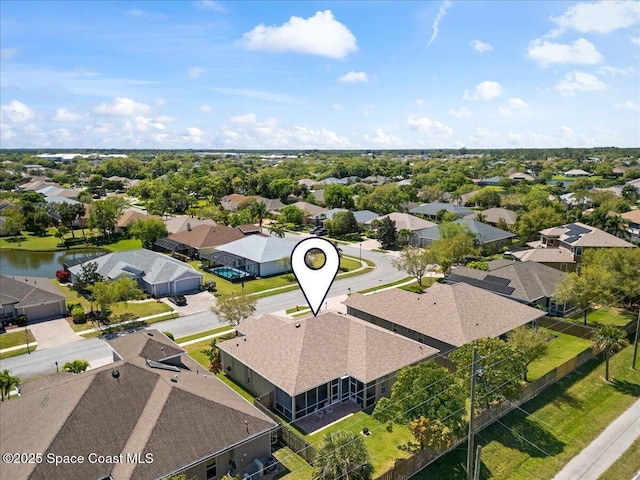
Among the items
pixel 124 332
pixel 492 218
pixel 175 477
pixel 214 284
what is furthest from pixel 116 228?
pixel 175 477

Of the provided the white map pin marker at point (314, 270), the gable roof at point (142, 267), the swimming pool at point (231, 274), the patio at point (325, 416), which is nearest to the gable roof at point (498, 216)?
the swimming pool at point (231, 274)

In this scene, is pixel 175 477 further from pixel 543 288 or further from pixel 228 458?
pixel 543 288

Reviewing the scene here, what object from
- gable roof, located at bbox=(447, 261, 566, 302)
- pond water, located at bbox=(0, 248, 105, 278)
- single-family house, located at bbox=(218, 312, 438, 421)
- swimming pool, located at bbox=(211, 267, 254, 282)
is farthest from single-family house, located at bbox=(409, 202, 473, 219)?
single-family house, located at bbox=(218, 312, 438, 421)

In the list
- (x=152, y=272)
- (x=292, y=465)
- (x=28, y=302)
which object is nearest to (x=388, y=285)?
(x=152, y=272)

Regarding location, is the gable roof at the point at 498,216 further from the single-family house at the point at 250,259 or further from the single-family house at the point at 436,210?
the single-family house at the point at 250,259

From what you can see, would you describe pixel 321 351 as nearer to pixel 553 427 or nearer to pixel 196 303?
pixel 553 427

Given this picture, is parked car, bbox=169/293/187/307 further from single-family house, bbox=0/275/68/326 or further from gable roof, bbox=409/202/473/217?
gable roof, bbox=409/202/473/217
